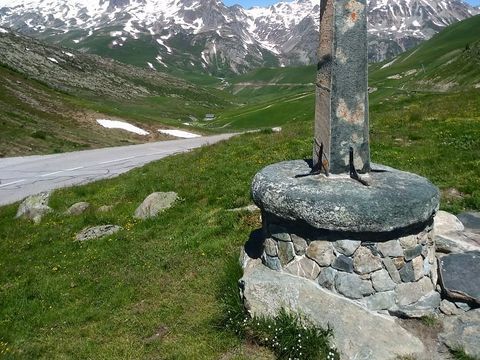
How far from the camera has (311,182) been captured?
26.2 ft

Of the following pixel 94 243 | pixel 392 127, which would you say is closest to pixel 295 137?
pixel 392 127

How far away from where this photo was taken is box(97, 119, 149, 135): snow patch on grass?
53.7 m

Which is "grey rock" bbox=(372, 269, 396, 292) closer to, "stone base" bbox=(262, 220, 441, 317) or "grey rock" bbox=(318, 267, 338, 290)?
"stone base" bbox=(262, 220, 441, 317)

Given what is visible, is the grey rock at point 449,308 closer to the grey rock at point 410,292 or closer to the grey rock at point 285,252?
the grey rock at point 410,292

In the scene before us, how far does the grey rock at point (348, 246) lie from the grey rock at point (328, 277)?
14.2 inches

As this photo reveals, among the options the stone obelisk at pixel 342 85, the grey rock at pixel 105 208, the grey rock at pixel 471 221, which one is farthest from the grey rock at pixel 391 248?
the grey rock at pixel 105 208

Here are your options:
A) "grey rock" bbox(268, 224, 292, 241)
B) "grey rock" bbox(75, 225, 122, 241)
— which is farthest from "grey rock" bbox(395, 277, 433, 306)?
"grey rock" bbox(75, 225, 122, 241)

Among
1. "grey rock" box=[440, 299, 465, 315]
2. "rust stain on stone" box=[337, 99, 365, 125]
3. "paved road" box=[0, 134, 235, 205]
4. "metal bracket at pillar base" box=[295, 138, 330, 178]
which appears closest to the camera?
"grey rock" box=[440, 299, 465, 315]

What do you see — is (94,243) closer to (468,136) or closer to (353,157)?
(353,157)

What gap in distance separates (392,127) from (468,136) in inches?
197

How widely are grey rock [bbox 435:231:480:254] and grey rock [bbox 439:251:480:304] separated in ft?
1.10

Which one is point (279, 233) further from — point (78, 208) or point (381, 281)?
point (78, 208)

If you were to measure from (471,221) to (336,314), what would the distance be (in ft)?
15.9

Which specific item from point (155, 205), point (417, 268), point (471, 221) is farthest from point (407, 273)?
point (155, 205)
